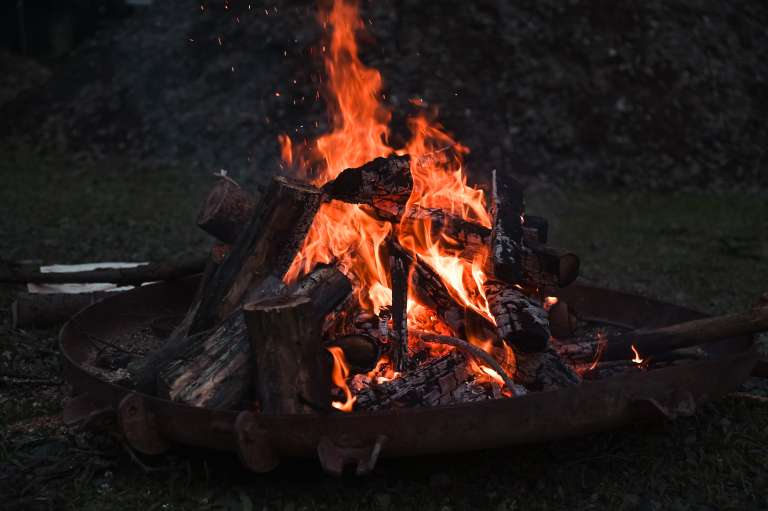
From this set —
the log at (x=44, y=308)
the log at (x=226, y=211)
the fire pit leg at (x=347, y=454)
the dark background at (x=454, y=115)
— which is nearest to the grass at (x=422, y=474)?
the log at (x=44, y=308)

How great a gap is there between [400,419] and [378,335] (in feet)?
3.10

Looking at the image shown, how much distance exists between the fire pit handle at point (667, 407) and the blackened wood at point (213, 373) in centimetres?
167

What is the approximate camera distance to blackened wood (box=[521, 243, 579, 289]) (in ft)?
12.9

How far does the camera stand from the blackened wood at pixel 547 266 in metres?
3.92

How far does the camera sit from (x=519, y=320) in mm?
3729

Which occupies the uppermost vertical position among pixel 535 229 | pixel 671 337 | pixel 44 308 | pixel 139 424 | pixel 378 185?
pixel 378 185

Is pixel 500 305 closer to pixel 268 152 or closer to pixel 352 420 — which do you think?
pixel 352 420

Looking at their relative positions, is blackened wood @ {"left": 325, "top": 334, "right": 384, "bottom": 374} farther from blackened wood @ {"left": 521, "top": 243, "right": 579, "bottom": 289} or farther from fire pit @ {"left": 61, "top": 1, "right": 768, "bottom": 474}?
blackened wood @ {"left": 521, "top": 243, "right": 579, "bottom": 289}

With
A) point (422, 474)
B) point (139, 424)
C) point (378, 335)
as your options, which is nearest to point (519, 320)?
point (378, 335)

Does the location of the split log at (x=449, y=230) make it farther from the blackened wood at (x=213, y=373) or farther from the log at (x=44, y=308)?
the log at (x=44, y=308)

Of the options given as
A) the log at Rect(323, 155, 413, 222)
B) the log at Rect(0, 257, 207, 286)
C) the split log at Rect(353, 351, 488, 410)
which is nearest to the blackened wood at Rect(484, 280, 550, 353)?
the split log at Rect(353, 351, 488, 410)

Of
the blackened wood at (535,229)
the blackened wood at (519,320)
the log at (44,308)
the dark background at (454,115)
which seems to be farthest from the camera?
the dark background at (454,115)

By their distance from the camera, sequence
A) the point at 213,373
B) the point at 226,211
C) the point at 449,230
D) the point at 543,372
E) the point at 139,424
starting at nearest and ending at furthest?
the point at 139,424, the point at 213,373, the point at 543,372, the point at 449,230, the point at 226,211

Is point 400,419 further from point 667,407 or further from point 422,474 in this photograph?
→ point 667,407
